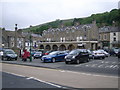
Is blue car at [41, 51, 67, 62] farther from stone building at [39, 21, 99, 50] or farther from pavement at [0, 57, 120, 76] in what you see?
stone building at [39, 21, 99, 50]

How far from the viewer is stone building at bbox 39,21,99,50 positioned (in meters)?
57.7

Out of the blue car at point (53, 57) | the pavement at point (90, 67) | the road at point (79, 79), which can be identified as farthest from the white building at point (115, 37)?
the road at point (79, 79)

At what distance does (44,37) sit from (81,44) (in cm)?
2443

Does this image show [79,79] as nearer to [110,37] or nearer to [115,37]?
[115,37]

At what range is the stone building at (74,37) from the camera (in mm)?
57719

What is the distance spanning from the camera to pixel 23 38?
78.6 meters

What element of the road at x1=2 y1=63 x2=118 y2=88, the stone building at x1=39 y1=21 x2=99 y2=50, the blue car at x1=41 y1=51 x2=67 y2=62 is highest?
the stone building at x1=39 y1=21 x2=99 y2=50

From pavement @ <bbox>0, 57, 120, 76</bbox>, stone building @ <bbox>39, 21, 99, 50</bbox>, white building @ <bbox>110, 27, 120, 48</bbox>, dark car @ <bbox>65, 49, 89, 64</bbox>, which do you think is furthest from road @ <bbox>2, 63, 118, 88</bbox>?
white building @ <bbox>110, 27, 120, 48</bbox>

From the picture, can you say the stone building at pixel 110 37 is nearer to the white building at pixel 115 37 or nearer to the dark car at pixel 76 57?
the white building at pixel 115 37

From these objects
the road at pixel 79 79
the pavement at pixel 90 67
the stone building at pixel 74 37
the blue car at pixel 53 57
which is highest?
the stone building at pixel 74 37

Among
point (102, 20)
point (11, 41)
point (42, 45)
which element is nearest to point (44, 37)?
point (42, 45)

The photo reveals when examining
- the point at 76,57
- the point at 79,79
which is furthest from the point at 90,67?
the point at 79,79

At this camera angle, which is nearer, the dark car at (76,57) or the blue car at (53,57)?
the dark car at (76,57)

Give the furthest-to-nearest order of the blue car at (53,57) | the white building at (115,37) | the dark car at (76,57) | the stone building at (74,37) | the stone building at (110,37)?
the stone building at (110,37)
the white building at (115,37)
the stone building at (74,37)
the blue car at (53,57)
the dark car at (76,57)
